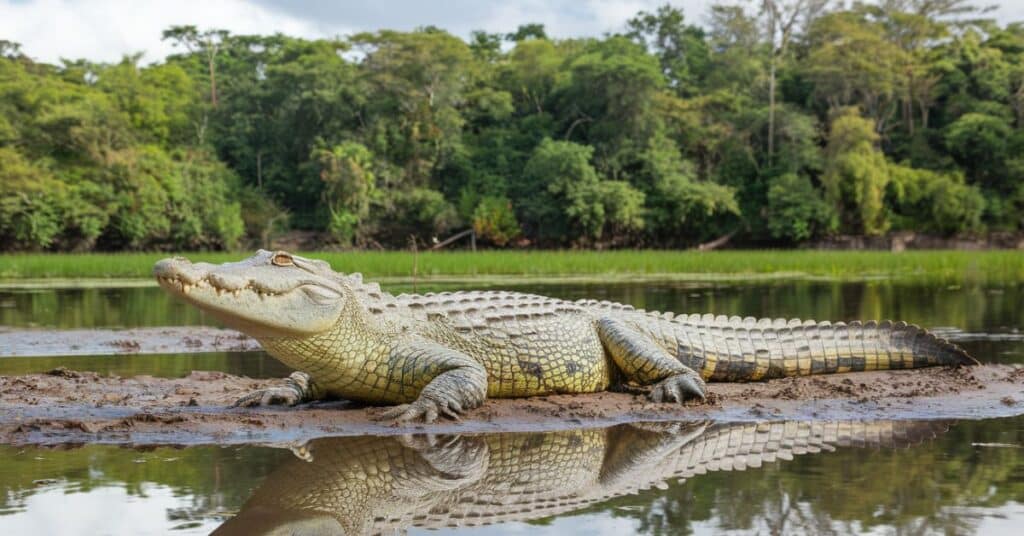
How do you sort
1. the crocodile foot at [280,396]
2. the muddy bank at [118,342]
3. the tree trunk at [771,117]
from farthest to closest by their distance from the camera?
the tree trunk at [771,117] → the muddy bank at [118,342] → the crocodile foot at [280,396]

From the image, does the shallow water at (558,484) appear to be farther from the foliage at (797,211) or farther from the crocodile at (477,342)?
the foliage at (797,211)

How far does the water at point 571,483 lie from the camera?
3.47 metres

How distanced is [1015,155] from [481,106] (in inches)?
844

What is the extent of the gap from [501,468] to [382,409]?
1.48 m

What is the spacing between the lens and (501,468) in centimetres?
Result: 436

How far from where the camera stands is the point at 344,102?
4306cm

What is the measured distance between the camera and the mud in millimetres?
5133

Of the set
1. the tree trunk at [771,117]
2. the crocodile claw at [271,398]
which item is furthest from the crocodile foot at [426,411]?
the tree trunk at [771,117]

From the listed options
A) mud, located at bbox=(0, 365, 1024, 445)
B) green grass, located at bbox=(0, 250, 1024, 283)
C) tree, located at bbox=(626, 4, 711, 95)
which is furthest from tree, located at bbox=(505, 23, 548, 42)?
mud, located at bbox=(0, 365, 1024, 445)

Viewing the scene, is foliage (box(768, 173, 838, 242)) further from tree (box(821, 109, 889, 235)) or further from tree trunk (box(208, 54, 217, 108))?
tree trunk (box(208, 54, 217, 108))

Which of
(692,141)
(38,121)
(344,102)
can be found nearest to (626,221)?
(692,141)

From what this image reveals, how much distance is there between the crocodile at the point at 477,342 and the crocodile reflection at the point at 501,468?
681mm

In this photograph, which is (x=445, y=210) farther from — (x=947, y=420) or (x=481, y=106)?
(x=947, y=420)

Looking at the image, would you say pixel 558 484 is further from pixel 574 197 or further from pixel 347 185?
pixel 347 185
